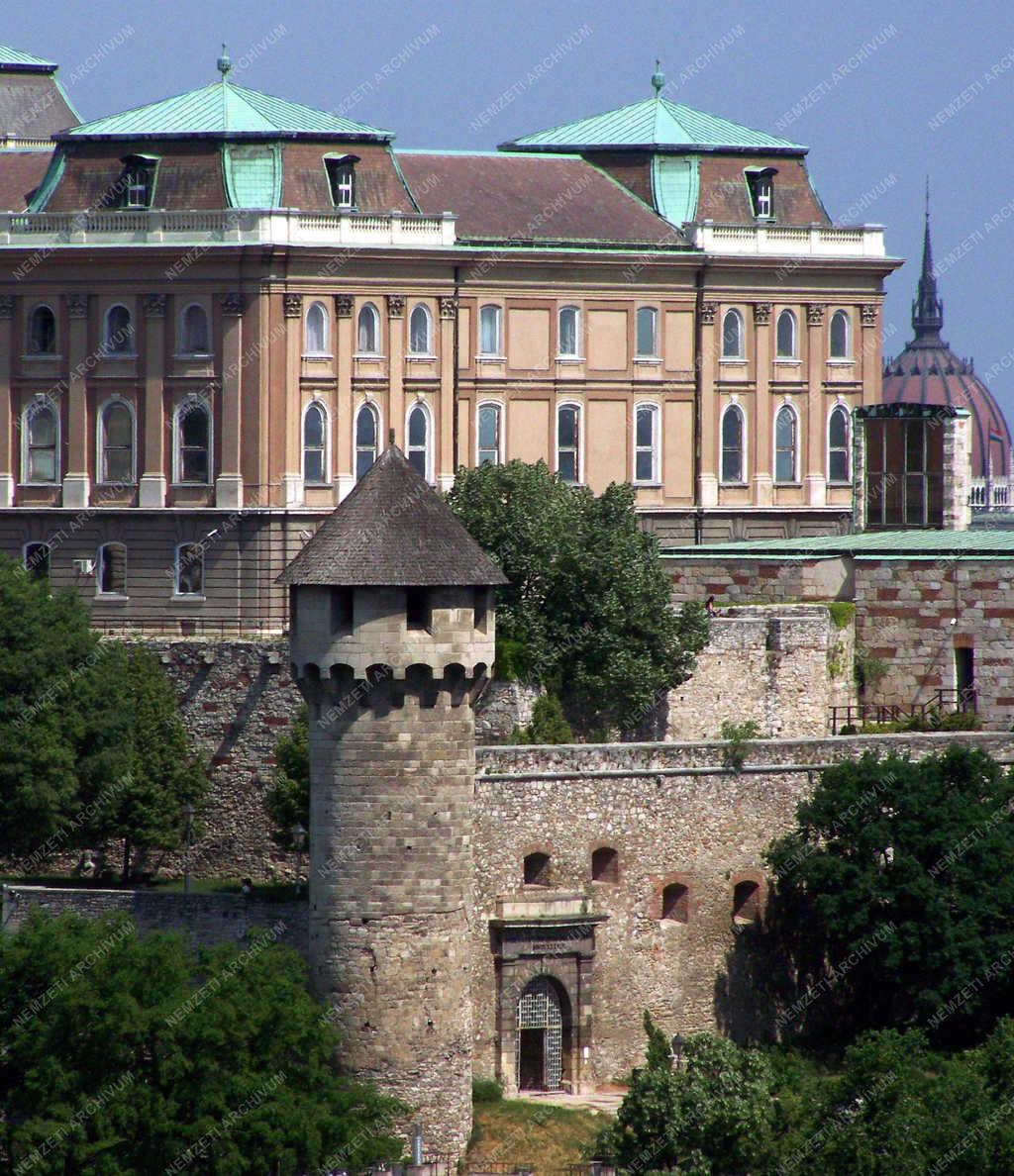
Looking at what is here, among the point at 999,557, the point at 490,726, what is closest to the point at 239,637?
the point at 490,726

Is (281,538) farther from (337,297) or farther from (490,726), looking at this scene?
(490,726)

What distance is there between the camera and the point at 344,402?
108m

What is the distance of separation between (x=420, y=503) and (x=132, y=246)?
33.5 metres

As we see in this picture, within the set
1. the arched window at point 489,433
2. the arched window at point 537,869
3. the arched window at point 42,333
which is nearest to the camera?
the arched window at point 537,869

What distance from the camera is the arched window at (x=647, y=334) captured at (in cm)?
11338

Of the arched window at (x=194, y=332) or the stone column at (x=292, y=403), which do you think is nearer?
the arched window at (x=194, y=332)

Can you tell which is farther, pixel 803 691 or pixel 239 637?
pixel 239 637

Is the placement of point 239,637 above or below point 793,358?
below

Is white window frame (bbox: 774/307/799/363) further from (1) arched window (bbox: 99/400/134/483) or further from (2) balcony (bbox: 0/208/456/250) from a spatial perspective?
(1) arched window (bbox: 99/400/134/483)

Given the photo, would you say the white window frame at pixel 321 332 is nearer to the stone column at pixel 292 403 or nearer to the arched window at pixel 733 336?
the stone column at pixel 292 403

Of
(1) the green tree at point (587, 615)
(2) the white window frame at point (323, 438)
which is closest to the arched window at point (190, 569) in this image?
(2) the white window frame at point (323, 438)

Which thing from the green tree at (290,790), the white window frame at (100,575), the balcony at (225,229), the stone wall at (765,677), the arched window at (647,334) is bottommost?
the green tree at (290,790)

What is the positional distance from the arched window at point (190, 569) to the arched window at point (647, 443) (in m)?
14.2

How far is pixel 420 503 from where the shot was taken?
246 ft
